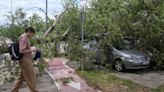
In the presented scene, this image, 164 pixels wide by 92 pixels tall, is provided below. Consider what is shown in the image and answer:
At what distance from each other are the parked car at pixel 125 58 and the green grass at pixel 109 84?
2.52 meters

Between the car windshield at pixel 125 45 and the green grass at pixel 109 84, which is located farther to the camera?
the car windshield at pixel 125 45

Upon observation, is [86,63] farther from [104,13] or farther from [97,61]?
[104,13]

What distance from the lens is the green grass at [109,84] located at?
1274 cm

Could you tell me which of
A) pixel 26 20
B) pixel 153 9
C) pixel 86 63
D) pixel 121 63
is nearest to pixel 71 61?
pixel 86 63

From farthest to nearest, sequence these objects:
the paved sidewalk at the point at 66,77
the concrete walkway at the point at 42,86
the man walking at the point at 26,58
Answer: the paved sidewalk at the point at 66,77, the concrete walkway at the point at 42,86, the man walking at the point at 26,58

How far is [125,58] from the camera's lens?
1789 centimetres

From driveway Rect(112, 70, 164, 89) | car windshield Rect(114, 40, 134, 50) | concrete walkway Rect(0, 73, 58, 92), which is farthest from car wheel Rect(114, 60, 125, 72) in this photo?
concrete walkway Rect(0, 73, 58, 92)

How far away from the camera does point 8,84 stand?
43.3 feet

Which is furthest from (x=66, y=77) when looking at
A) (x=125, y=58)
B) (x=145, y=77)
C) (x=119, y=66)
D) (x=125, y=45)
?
(x=125, y=45)

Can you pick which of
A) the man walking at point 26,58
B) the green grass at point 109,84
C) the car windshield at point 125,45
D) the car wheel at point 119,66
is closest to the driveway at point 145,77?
the car wheel at point 119,66

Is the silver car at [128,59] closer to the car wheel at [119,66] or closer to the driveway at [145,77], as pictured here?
the car wheel at [119,66]

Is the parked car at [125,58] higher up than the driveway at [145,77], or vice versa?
the parked car at [125,58]

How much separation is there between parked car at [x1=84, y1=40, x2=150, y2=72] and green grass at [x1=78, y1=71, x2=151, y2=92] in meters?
2.52

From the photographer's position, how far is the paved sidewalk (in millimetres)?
12373
